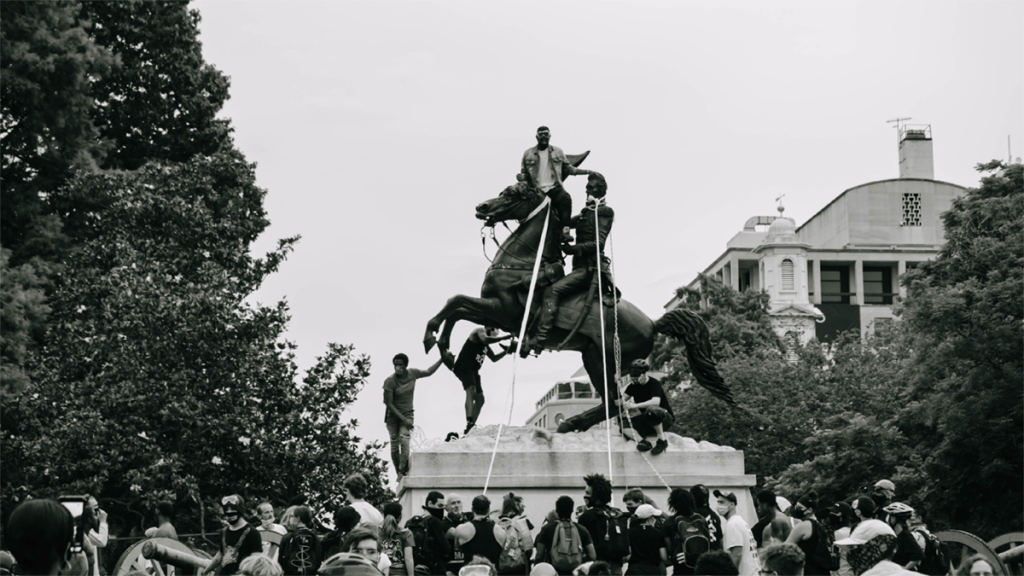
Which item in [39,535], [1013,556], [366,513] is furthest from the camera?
[1013,556]

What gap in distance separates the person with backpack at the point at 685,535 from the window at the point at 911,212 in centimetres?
7749

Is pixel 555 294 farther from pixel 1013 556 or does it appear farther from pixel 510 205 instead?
pixel 1013 556

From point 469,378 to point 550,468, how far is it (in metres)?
1.81

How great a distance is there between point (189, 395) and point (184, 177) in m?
5.80

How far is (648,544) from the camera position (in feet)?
41.3

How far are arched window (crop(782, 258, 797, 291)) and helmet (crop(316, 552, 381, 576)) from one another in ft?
255

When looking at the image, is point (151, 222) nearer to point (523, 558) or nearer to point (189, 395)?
point (189, 395)

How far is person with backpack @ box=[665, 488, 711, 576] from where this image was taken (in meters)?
11.6

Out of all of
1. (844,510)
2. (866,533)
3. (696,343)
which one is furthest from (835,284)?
(866,533)

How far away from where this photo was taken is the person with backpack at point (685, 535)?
11609 millimetres

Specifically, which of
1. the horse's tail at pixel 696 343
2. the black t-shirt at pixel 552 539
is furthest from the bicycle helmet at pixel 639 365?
the black t-shirt at pixel 552 539

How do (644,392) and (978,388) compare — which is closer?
(644,392)

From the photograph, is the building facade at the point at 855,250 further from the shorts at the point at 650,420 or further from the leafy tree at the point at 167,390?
the shorts at the point at 650,420

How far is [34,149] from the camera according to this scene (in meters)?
31.0
